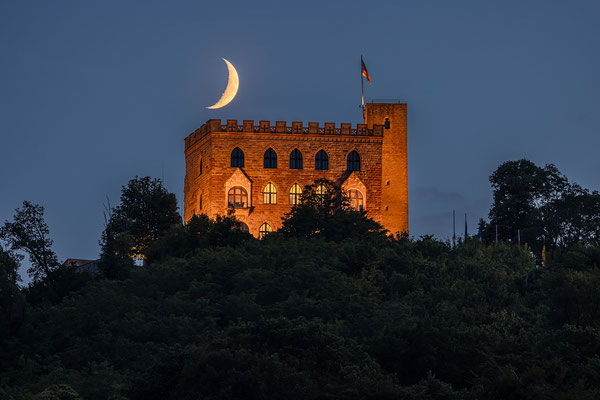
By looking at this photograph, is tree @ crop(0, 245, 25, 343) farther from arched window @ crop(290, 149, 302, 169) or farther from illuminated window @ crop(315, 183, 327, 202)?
arched window @ crop(290, 149, 302, 169)

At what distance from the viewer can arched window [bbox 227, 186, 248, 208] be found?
70.8m

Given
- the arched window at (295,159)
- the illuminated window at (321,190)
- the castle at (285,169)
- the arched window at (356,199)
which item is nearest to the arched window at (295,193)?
the castle at (285,169)

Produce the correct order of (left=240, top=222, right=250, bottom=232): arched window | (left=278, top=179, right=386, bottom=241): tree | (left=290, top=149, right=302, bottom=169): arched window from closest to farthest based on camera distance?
1. (left=278, top=179, right=386, bottom=241): tree
2. (left=240, top=222, right=250, bottom=232): arched window
3. (left=290, top=149, right=302, bottom=169): arched window

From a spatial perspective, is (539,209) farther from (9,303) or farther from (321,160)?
(9,303)

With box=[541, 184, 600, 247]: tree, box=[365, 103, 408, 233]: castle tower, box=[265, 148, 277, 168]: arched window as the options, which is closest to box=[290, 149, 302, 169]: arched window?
box=[265, 148, 277, 168]: arched window

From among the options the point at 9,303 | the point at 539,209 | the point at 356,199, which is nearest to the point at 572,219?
the point at 539,209

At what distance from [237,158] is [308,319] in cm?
2718

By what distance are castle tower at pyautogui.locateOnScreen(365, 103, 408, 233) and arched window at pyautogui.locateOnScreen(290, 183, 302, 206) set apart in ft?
19.1

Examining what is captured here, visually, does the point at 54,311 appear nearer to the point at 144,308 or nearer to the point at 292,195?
the point at 144,308

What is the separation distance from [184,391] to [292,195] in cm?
3591

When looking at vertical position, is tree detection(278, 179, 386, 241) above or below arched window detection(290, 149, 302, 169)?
below

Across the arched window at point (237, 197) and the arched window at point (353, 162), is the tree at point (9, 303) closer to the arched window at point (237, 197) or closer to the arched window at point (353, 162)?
the arched window at point (237, 197)

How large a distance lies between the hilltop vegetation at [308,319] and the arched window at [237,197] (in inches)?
196

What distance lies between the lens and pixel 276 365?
118 feet
